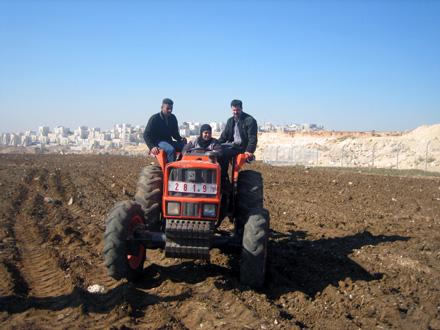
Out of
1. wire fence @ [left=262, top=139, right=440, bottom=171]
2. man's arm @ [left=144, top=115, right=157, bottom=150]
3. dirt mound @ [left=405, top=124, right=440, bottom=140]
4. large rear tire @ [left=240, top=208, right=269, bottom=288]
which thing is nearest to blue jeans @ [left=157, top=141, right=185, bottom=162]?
man's arm @ [left=144, top=115, right=157, bottom=150]

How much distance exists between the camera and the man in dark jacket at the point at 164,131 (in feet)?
23.1

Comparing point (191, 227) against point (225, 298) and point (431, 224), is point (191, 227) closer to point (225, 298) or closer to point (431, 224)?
point (225, 298)

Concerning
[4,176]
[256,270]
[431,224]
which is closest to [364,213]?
[431,224]

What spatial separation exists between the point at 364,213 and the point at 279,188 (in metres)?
4.69

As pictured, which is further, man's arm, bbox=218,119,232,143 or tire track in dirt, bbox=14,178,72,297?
man's arm, bbox=218,119,232,143

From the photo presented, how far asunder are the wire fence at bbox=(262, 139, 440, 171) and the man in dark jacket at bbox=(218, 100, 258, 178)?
2454 cm

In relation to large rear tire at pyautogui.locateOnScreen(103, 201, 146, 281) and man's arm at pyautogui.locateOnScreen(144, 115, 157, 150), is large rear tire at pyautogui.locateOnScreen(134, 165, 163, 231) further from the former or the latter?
man's arm at pyautogui.locateOnScreen(144, 115, 157, 150)

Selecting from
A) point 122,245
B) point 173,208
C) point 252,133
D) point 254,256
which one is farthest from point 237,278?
point 252,133

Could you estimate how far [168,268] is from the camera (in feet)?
20.4

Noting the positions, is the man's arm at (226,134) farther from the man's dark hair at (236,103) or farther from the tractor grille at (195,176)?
the tractor grille at (195,176)

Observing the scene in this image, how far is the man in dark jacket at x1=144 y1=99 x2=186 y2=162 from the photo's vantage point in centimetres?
705

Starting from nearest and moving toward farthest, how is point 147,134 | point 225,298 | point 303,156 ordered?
1. point 225,298
2. point 147,134
3. point 303,156

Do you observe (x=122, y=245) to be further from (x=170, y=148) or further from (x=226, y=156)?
(x=226, y=156)

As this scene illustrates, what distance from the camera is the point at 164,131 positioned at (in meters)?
7.59
